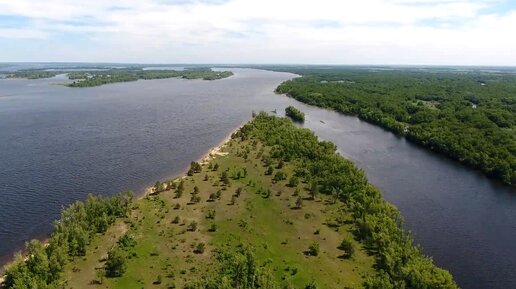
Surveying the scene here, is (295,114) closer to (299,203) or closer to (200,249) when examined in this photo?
(299,203)

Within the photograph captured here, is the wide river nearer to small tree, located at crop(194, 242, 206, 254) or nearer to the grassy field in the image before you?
the grassy field

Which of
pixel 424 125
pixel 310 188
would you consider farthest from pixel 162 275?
pixel 424 125

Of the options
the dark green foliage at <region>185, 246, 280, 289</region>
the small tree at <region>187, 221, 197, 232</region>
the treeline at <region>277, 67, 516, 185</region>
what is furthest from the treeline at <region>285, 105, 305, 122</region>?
the dark green foliage at <region>185, 246, 280, 289</region>

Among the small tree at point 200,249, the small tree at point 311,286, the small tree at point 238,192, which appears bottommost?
the small tree at point 311,286

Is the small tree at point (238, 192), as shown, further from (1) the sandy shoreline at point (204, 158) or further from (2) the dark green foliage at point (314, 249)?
(2) the dark green foliage at point (314, 249)

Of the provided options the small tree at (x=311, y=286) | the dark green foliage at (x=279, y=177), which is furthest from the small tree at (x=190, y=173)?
the small tree at (x=311, y=286)

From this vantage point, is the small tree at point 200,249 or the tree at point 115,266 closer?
the tree at point 115,266

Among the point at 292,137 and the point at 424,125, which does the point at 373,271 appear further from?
the point at 424,125

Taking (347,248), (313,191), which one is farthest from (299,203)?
(347,248)
